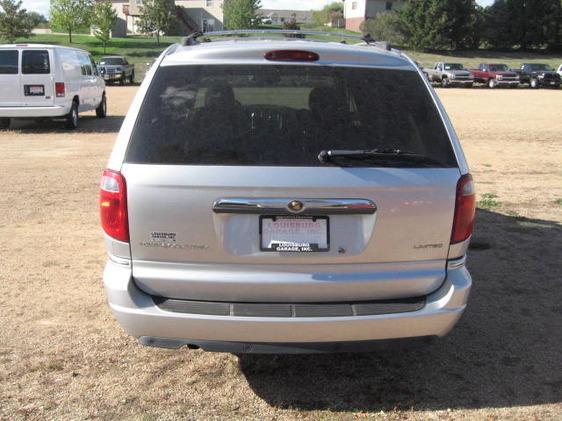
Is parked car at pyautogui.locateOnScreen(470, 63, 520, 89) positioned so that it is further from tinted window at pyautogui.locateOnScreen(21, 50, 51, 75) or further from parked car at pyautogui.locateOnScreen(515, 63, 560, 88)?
tinted window at pyautogui.locateOnScreen(21, 50, 51, 75)

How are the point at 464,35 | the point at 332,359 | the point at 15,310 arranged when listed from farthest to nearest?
1. the point at 464,35
2. the point at 15,310
3. the point at 332,359

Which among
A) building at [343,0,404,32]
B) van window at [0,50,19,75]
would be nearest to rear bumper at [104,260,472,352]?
van window at [0,50,19,75]

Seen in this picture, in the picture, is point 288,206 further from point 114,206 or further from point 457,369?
point 457,369

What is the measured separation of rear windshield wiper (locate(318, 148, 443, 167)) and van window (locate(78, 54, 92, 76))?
1511 cm

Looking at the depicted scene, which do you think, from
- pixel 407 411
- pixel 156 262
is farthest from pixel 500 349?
pixel 156 262

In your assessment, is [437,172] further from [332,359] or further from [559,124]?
[559,124]

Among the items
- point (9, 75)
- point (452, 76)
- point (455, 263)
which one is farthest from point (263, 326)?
point (452, 76)

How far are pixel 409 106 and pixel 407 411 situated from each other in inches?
66.0

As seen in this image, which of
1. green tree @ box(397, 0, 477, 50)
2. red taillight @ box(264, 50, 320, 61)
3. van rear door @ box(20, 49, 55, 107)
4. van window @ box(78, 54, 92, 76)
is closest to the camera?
red taillight @ box(264, 50, 320, 61)

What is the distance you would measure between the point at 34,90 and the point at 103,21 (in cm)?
5917

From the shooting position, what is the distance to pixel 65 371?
12.9ft

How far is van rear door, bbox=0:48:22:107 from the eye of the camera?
14.8m

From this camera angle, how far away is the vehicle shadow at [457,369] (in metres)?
3.68

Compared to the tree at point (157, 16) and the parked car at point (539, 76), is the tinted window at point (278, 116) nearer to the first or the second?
the parked car at point (539, 76)
